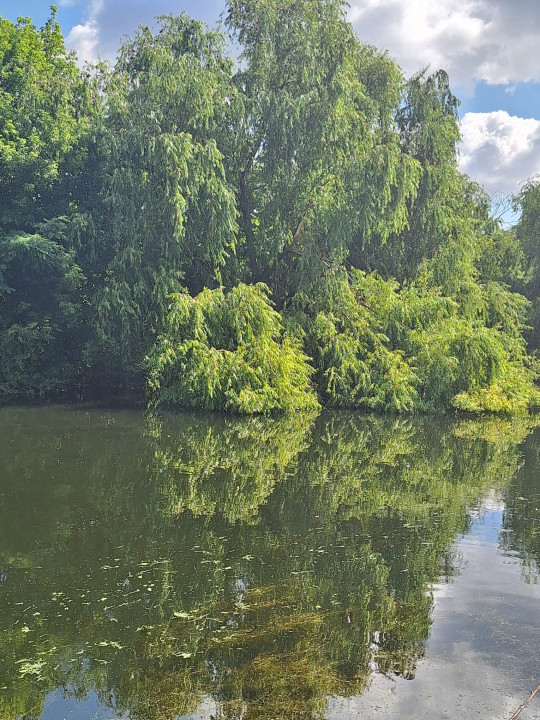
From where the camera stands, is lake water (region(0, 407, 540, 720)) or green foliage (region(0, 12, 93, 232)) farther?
green foliage (region(0, 12, 93, 232))

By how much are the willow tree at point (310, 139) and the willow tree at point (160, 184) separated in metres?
0.98

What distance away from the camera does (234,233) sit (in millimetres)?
18422

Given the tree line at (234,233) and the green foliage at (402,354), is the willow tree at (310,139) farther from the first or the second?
the green foliage at (402,354)

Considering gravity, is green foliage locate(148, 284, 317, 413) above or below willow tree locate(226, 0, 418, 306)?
below

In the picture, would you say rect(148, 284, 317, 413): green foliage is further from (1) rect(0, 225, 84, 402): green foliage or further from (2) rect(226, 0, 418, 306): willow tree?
(1) rect(0, 225, 84, 402): green foliage

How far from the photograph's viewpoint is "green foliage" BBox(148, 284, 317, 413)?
1473cm

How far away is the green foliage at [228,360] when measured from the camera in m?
14.7

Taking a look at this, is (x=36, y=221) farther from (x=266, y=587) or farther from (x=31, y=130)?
(x=266, y=587)

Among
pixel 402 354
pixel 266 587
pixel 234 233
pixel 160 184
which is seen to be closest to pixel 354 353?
pixel 402 354

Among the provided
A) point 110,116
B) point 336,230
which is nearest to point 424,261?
A: point 336,230

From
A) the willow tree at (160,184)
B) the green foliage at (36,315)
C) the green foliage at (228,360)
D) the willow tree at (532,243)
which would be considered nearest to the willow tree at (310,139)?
the willow tree at (160,184)

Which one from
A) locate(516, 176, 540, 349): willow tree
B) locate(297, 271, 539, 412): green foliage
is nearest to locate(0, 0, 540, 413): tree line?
locate(297, 271, 539, 412): green foliage

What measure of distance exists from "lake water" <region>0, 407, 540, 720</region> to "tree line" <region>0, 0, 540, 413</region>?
228 inches

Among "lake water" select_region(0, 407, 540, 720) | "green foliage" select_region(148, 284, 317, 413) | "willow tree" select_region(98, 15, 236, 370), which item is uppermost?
"willow tree" select_region(98, 15, 236, 370)
